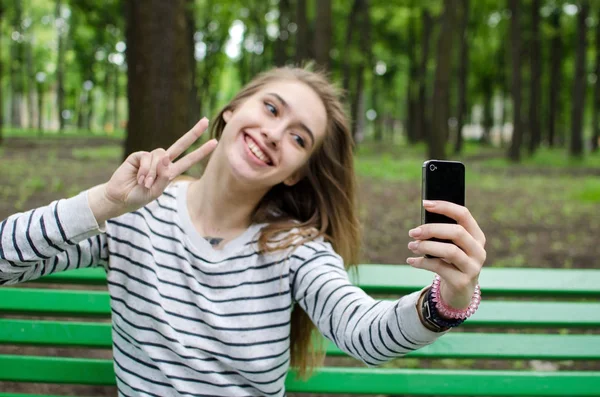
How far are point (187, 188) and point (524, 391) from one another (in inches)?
54.7

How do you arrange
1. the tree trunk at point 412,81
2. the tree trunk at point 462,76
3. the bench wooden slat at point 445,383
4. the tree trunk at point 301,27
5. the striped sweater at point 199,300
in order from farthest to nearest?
the tree trunk at point 412,81, the tree trunk at point 462,76, the tree trunk at point 301,27, the bench wooden slat at point 445,383, the striped sweater at point 199,300

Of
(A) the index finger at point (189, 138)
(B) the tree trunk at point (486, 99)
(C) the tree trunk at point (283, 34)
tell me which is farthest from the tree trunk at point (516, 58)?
(A) the index finger at point (189, 138)

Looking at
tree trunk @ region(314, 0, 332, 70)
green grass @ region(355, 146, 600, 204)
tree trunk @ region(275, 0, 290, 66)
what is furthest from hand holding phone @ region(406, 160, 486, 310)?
tree trunk @ region(275, 0, 290, 66)

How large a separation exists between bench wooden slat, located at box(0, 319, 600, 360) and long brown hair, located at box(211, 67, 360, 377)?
162 mm

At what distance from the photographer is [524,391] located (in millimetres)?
2359

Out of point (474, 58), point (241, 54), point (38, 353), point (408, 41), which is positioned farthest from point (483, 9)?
point (38, 353)

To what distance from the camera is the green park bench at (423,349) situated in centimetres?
228

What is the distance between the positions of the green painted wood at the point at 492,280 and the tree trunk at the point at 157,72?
285 cm

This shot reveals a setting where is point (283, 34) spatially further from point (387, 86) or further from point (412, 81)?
point (387, 86)

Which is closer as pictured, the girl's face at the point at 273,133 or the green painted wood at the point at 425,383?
the girl's face at the point at 273,133

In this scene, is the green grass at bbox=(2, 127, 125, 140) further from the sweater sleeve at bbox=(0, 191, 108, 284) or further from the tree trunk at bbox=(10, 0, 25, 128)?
the sweater sleeve at bbox=(0, 191, 108, 284)

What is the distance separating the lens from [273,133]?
2.01 meters

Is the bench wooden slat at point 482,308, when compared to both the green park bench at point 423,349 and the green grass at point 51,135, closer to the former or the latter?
the green park bench at point 423,349

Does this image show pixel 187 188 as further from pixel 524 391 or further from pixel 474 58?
pixel 474 58
